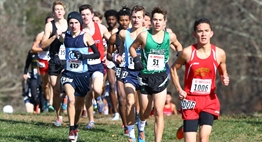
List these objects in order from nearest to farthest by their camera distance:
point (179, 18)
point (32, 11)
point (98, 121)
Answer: point (98, 121) < point (179, 18) < point (32, 11)

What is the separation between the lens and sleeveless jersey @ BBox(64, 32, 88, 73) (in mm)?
12719

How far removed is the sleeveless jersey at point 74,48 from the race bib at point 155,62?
1.64 meters

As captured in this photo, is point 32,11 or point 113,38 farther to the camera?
point 32,11

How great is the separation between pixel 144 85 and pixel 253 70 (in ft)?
107

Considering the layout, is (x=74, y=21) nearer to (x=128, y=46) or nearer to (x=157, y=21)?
(x=128, y=46)

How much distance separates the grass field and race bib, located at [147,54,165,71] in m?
1.96

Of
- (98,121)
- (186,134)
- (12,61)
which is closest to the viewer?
(186,134)

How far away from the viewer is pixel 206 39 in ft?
33.3

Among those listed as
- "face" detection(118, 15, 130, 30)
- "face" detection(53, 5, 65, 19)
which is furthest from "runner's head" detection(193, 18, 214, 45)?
"face" detection(53, 5, 65, 19)

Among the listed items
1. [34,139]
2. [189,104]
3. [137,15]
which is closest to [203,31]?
[189,104]

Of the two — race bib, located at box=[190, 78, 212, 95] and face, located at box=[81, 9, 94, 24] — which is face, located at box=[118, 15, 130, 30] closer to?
face, located at box=[81, 9, 94, 24]

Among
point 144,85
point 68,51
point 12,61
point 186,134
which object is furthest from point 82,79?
point 12,61

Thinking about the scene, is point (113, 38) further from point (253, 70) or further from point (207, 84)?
point (253, 70)

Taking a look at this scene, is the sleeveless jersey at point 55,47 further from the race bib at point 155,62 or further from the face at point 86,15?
the race bib at point 155,62
